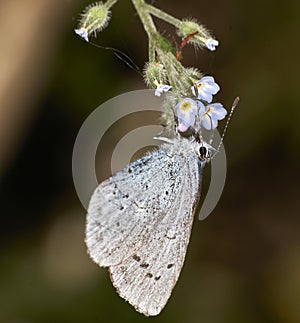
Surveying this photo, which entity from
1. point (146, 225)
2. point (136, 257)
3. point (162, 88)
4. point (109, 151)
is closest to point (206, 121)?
point (162, 88)

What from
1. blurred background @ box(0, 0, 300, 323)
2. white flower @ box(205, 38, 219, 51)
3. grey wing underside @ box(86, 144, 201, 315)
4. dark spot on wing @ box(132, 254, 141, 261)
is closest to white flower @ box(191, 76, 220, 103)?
white flower @ box(205, 38, 219, 51)

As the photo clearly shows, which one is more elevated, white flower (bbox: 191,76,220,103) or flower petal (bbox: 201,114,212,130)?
white flower (bbox: 191,76,220,103)

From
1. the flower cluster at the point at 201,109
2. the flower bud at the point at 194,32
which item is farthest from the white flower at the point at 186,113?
the flower bud at the point at 194,32

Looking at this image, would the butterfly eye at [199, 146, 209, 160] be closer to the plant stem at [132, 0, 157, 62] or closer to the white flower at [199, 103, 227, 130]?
the white flower at [199, 103, 227, 130]

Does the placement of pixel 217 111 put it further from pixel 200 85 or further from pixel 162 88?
pixel 162 88

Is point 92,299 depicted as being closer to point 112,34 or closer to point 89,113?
point 89,113
